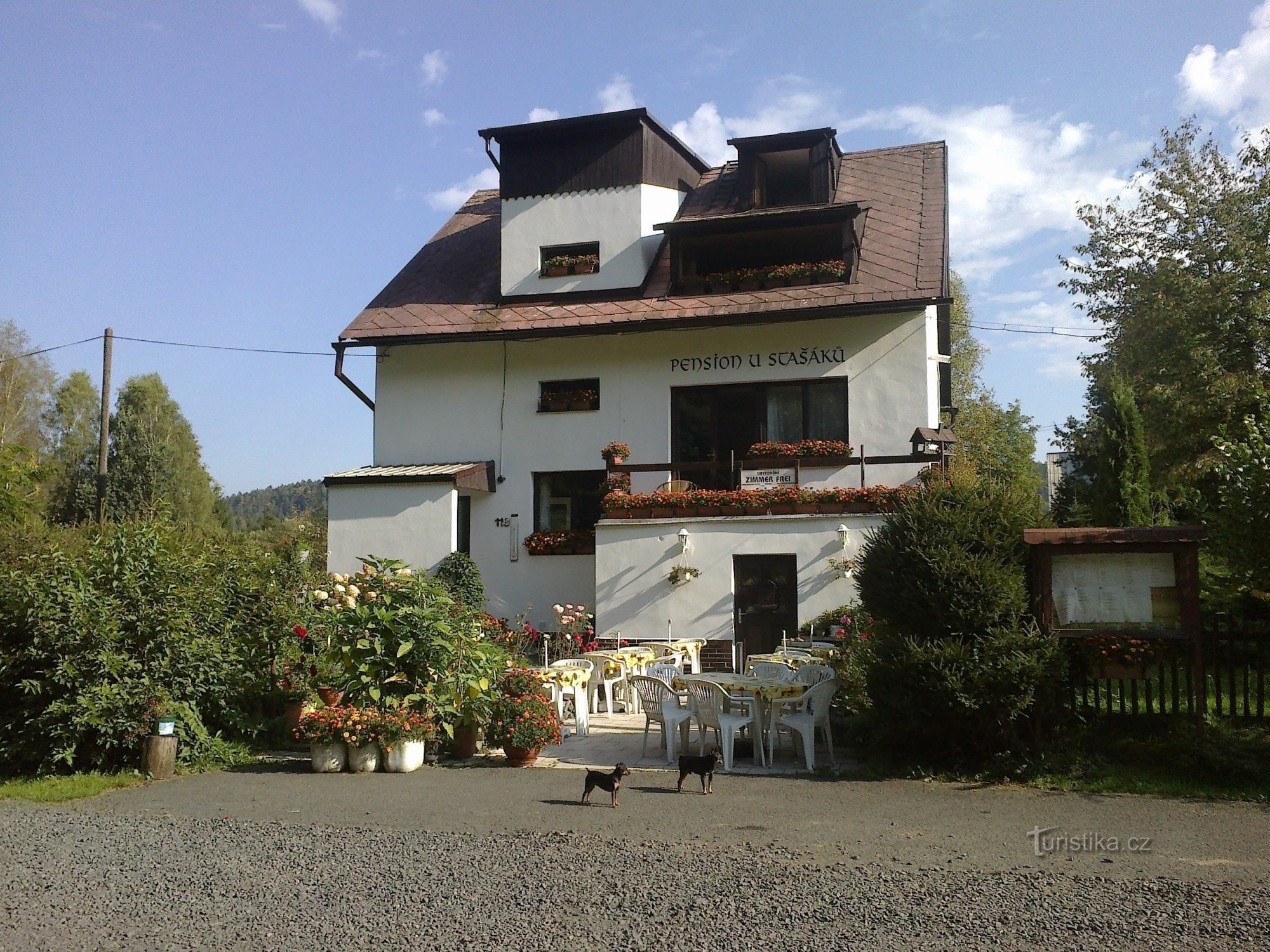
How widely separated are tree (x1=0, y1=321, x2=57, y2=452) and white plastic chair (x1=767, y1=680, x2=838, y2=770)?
37816 millimetres

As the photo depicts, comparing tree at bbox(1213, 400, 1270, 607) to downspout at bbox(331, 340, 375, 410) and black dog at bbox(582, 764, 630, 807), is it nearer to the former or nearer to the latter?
black dog at bbox(582, 764, 630, 807)

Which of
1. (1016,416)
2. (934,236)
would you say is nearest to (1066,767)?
(934,236)

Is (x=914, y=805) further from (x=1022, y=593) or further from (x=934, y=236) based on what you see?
(x=934, y=236)

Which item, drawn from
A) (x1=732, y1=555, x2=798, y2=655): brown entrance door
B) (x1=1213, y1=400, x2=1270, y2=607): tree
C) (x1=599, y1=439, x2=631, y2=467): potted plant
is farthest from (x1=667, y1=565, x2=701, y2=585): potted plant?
(x1=1213, y1=400, x2=1270, y2=607): tree

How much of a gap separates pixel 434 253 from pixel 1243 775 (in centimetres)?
2001

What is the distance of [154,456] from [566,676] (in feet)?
107

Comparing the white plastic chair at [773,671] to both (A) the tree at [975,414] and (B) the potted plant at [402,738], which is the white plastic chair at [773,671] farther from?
(A) the tree at [975,414]

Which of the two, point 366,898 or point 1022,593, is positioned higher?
point 1022,593

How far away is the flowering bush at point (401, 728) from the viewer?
9.30 metres

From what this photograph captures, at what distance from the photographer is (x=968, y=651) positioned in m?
8.39

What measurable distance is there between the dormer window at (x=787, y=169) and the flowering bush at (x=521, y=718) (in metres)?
13.1

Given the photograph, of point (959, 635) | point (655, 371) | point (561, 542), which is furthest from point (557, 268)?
point (959, 635)

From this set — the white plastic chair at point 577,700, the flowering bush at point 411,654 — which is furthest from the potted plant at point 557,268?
the flowering bush at point 411,654

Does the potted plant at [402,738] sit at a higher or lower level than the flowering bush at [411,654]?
lower
